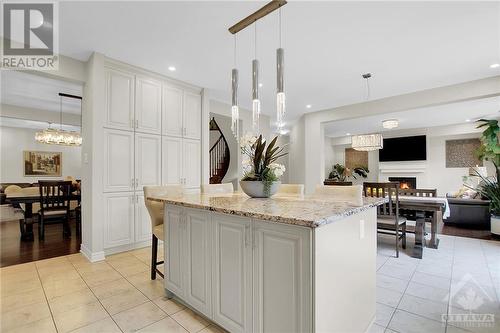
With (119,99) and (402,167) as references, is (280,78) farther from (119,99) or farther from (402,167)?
(402,167)

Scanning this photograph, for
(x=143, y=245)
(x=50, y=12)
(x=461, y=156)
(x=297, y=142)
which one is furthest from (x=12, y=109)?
(x=461, y=156)

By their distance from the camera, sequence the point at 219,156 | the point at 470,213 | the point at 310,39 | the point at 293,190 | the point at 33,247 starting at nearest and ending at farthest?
the point at 310,39, the point at 293,190, the point at 33,247, the point at 470,213, the point at 219,156

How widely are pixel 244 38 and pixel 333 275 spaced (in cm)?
263

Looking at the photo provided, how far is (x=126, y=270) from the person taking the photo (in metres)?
2.72

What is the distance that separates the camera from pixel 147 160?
3.61 meters

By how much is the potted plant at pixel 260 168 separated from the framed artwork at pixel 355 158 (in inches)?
339

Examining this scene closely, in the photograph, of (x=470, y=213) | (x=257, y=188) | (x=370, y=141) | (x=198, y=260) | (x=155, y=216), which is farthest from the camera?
(x=370, y=141)

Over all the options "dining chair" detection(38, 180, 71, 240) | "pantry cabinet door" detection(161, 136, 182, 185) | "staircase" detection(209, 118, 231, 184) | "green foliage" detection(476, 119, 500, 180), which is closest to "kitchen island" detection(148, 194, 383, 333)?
"pantry cabinet door" detection(161, 136, 182, 185)

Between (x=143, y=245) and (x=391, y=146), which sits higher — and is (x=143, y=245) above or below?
below

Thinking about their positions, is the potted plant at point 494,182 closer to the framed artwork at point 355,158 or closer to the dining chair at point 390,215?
the dining chair at point 390,215

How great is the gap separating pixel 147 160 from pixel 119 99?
95 cm

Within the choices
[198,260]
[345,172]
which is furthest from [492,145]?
[198,260]

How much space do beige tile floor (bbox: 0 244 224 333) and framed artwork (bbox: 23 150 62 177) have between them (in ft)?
19.2

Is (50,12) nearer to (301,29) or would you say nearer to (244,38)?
(244,38)
